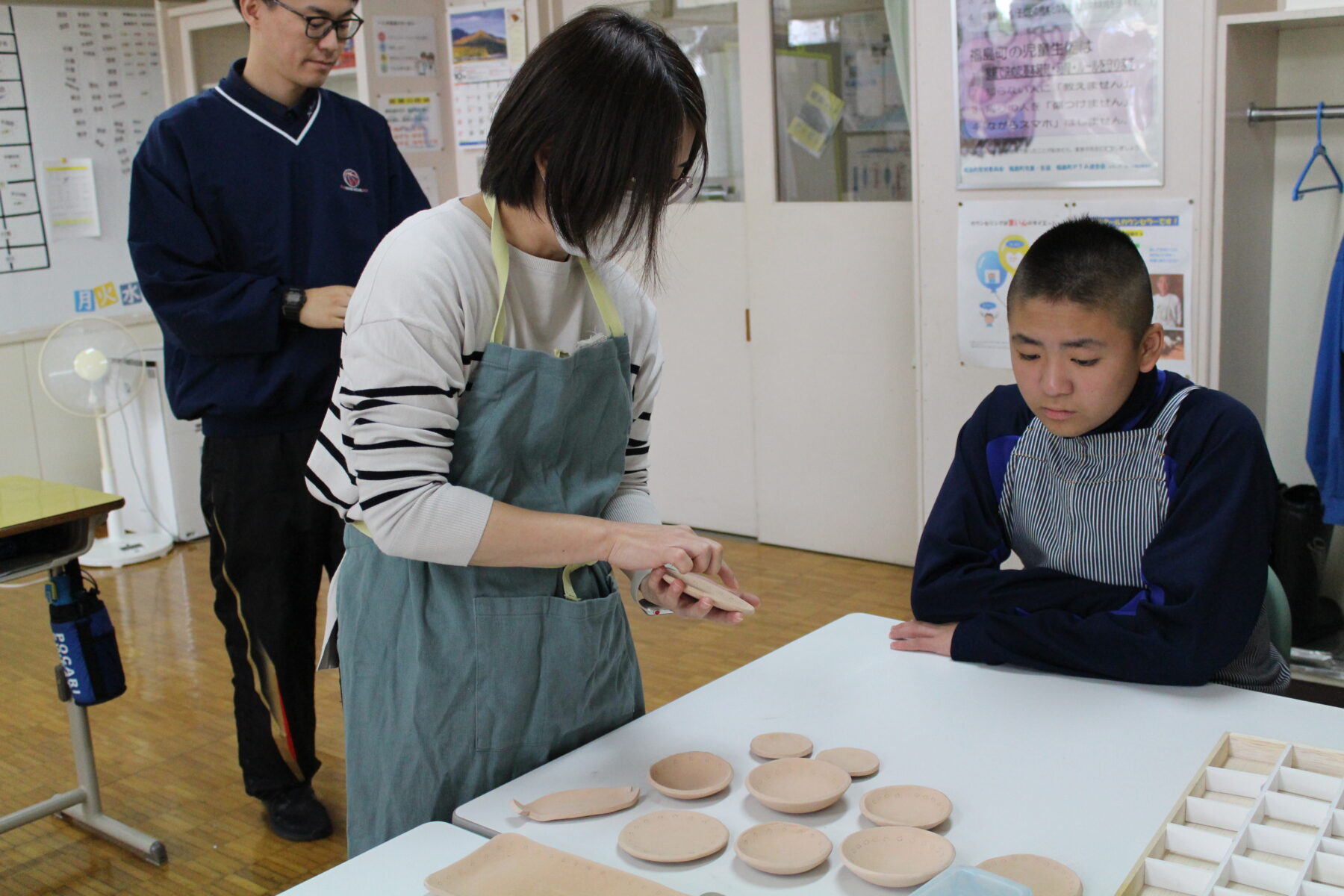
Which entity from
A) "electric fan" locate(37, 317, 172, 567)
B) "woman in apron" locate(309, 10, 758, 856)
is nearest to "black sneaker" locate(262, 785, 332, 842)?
"woman in apron" locate(309, 10, 758, 856)

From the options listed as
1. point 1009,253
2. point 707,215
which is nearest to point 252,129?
point 1009,253

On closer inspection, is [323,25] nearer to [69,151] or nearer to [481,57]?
[481,57]

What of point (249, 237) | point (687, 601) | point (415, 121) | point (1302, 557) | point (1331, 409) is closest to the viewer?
point (687, 601)

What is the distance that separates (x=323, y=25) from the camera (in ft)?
7.10

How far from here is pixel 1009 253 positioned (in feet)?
11.1

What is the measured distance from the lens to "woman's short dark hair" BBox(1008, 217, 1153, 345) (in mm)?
1589

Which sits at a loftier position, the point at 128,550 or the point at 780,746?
the point at 780,746

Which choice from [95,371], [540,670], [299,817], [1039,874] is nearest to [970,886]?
[1039,874]

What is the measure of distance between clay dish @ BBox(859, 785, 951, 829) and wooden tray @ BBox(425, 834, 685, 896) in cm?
22

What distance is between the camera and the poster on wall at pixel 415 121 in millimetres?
4656

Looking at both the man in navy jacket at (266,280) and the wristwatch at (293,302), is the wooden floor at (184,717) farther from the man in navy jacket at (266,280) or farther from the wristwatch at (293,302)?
the wristwatch at (293,302)

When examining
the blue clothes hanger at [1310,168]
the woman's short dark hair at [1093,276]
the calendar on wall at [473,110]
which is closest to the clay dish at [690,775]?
the woman's short dark hair at [1093,276]

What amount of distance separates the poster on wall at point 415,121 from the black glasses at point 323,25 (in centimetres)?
247

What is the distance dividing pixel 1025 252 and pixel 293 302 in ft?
5.90
